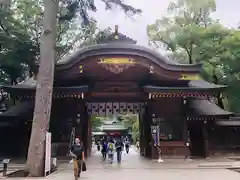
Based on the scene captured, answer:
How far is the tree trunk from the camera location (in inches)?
425

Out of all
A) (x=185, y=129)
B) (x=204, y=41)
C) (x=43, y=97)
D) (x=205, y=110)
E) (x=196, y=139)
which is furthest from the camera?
(x=204, y=41)

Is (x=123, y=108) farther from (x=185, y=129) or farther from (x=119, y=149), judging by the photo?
(x=185, y=129)

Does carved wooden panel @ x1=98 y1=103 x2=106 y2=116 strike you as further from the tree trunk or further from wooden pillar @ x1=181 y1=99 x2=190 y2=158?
the tree trunk

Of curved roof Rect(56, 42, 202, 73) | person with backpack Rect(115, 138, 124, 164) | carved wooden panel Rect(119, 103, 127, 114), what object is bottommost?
person with backpack Rect(115, 138, 124, 164)

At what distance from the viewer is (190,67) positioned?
1717 centimetres

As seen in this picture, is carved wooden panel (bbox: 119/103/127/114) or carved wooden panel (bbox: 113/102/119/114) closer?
carved wooden panel (bbox: 113/102/119/114)

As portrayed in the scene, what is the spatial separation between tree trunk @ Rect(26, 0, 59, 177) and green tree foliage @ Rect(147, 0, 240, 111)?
44.8 feet

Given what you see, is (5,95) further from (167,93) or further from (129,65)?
(167,93)

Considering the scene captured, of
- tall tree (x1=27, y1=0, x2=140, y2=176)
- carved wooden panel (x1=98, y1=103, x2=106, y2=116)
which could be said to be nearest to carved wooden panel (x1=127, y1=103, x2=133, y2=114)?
carved wooden panel (x1=98, y1=103, x2=106, y2=116)

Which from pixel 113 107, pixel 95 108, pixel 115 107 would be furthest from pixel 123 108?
pixel 95 108

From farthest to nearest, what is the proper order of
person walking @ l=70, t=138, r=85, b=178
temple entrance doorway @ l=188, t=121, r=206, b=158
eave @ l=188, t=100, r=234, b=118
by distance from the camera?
temple entrance doorway @ l=188, t=121, r=206, b=158 < eave @ l=188, t=100, r=234, b=118 < person walking @ l=70, t=138, r=85, b=178

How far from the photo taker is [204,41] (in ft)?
75.2

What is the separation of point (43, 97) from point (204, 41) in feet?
50.9

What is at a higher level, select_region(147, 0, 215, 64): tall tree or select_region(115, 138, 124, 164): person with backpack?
select_region(147, 0, 215, 64): tall tree
